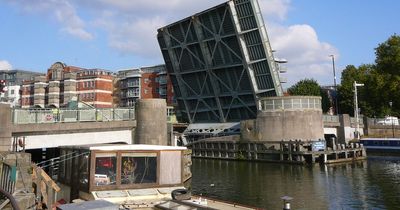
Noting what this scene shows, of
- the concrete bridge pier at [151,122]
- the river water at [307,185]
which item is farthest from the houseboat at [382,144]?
the concrete bridge pier at [151,122]

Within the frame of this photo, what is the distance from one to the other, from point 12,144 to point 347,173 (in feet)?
83.9

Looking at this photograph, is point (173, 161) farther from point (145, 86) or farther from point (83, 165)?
point (145, 86)

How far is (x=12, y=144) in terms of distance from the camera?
21.2 metres

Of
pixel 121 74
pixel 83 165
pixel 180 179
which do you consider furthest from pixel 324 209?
pixel 121 74

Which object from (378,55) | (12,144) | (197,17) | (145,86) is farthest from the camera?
(145,86)

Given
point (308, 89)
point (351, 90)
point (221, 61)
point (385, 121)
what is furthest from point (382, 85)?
point (221, 61)

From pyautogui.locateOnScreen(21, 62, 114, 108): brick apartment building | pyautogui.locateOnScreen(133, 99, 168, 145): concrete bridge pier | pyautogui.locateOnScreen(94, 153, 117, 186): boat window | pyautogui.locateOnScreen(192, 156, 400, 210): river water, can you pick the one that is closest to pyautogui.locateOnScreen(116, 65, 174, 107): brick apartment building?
pyautogui.locateOnScreen(21, 62, 114, 108): brick apartment building

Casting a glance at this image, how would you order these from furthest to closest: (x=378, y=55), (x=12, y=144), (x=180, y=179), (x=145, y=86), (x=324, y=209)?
1. (x=145, y=86)
2. (x=378, y=55)
3. (x=12, y=144)
4. (x=324, y=209)
5. (x=180, y=179)

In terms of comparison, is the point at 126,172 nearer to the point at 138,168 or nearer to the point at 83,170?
the point at 138,168

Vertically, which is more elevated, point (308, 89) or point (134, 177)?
point (308, 89)

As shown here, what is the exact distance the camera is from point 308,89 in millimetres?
80812

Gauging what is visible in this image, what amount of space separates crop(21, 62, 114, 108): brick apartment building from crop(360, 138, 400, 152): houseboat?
64.1m

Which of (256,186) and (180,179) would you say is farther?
(256,186)

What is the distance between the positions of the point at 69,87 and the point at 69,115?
263 ft
